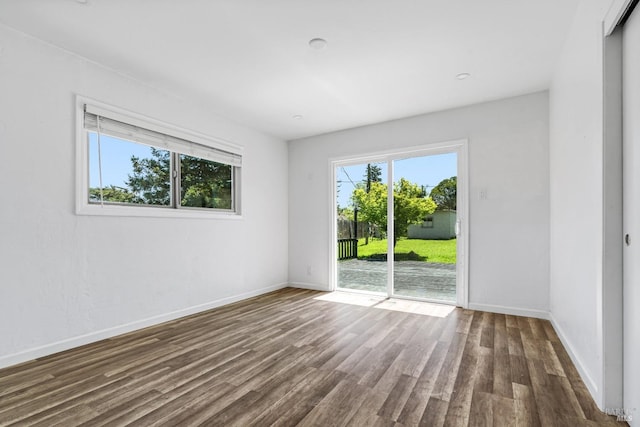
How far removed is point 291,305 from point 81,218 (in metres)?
2.54

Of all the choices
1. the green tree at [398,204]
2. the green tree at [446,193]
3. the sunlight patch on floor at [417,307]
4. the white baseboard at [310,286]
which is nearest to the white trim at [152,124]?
the green tree at [398,204]

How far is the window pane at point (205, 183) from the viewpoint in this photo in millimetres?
3791

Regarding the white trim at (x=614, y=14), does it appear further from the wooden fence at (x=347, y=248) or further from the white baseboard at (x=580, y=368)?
the wooden fence at (x=347, y=248)

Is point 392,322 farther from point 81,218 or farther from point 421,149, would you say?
point 81,218

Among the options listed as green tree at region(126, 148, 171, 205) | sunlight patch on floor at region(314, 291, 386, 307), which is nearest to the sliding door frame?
sunlight patch on floor at region(314, 291, 386, 307)

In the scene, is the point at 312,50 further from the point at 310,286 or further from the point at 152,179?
the point at 310,286

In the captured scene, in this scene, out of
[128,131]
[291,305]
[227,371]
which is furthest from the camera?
[291,305]

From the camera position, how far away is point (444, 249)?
414cm

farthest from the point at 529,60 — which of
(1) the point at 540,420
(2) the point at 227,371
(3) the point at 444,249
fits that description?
(2) the point at 227,371

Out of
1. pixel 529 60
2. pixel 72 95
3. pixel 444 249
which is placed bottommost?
pixel 444 249

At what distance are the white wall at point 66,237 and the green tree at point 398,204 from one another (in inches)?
94.8

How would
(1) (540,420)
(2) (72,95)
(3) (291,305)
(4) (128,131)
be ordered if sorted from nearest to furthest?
1. (1) (540,420)
2. (2) (72,95)
3. (4) (128,131)
4. (3) (291,305)

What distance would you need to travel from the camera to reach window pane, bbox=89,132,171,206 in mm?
2953

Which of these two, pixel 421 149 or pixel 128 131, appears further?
pixel 421 149
